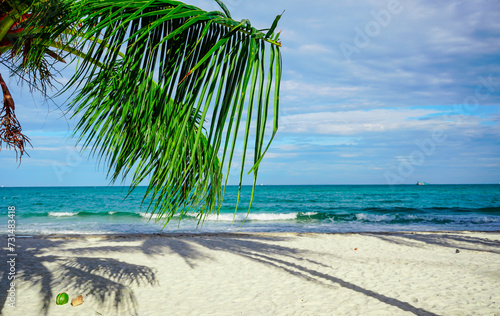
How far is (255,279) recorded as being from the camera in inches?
244

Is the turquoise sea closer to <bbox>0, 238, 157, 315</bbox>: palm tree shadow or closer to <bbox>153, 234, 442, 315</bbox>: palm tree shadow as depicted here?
<bbox>153, 234, 442, 315</bbox>: palm tree shadow

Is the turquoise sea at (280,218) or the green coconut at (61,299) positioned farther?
the turquoise sea at (280,218)

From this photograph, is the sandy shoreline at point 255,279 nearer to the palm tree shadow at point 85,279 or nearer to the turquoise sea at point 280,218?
the palm tree shadow at point 85,279

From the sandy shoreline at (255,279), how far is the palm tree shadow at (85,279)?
14 mm

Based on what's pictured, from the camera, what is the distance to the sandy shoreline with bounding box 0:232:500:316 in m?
4.71

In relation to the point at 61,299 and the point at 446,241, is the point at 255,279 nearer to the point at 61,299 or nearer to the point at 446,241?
the point at 61,299

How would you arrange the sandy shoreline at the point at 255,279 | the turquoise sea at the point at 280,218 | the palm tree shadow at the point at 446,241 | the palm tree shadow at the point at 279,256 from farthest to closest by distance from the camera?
the turquoise sea at the point at 280,218
the palm tree shadow at the point at 446,241
the palm tree shadow at the point at 279,256
the sandy shoreline at the point at 255,279

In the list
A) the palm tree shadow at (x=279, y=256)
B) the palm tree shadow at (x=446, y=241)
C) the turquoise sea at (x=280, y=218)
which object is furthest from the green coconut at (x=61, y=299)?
the palm tree shadow at (x=446, y=241)

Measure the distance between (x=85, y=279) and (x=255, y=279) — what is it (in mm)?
2692

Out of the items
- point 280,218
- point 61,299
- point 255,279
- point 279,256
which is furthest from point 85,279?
point 280,218

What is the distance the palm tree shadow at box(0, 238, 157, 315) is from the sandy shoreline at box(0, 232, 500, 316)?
1 centimetres

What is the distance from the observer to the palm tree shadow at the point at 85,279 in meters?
4.57

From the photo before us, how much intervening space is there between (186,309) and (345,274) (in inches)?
124

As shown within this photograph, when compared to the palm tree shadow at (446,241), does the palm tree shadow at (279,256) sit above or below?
above
